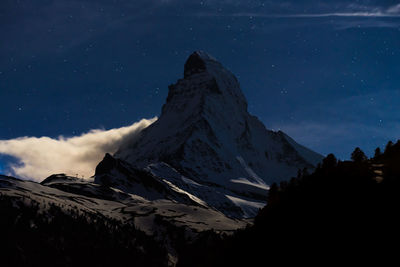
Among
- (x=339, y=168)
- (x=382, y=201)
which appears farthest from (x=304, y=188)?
(x=382, y=201)

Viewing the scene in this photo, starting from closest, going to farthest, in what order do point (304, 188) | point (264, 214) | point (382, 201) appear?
point (382, 201), point (304, 188), point (264, 214)

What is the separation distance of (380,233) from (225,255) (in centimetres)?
4998

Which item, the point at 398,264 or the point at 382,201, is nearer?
the point at 398,264

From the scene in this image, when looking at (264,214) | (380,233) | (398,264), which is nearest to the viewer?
(398,264)

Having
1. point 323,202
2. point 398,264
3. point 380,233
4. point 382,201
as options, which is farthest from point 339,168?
point 398,264

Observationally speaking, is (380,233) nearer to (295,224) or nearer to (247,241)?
(295,224)

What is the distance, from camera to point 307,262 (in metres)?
83.2

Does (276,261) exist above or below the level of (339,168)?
below

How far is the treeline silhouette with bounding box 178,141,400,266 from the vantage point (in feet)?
254

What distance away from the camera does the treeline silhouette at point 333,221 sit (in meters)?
77.5

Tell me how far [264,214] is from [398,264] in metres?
47.7

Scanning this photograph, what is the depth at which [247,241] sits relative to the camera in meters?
111

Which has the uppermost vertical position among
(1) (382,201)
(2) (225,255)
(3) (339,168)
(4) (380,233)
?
(3) (339,168)

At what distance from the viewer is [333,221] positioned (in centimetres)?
8762
